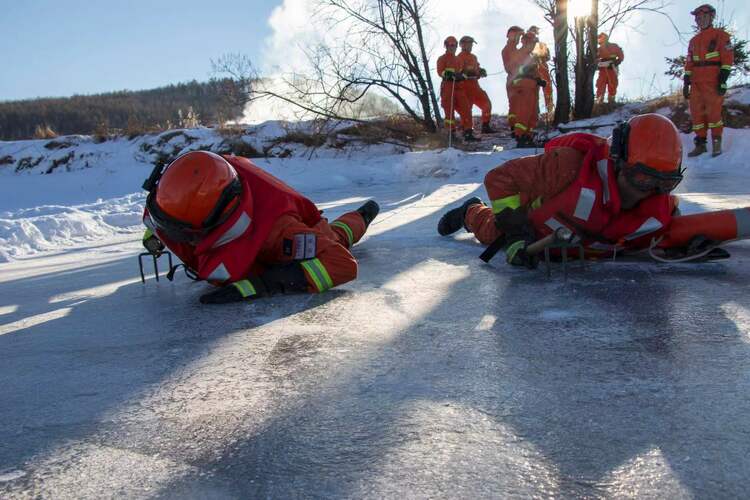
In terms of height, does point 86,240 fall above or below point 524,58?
below

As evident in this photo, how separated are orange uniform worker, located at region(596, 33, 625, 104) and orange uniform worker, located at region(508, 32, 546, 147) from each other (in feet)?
12.9

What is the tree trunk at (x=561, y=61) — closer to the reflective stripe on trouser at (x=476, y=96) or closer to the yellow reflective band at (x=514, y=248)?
the reflective stripe on trouser at (x=476, y=96)

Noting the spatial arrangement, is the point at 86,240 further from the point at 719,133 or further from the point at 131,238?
the point at 719,133

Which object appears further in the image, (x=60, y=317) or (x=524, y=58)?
(x=524, y=58)

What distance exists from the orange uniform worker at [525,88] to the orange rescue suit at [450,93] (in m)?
1.20

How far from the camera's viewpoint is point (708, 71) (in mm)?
8688

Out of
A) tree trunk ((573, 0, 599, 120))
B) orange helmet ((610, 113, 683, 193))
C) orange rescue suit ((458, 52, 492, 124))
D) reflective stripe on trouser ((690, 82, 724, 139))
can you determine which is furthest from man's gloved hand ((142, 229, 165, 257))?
tree trunk ((573, 0, 599, 120))

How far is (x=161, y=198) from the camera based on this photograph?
284 cm

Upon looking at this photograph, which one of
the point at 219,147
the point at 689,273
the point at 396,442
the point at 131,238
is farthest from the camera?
the point at 219,147

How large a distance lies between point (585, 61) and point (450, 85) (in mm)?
2801

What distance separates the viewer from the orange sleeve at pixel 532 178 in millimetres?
3537

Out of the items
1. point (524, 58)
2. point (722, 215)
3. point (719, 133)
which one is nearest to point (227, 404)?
point (722, 215)

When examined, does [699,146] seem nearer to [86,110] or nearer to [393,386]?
[393,386]

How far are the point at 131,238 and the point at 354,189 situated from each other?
4.04m
